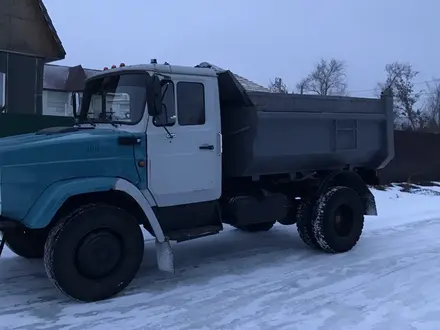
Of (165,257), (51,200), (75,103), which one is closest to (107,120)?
(75,103)

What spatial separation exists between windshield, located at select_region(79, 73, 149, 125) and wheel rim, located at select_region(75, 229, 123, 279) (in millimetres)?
1333

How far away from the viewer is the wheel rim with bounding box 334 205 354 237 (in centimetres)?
817

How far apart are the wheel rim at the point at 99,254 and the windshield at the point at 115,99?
1.33m

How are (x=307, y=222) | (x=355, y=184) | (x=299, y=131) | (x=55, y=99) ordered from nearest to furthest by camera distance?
(x=299, y=131) → (x=307, y=222) → (x=355, y=184) → (x=55, y=99)

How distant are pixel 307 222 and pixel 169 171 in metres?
2.68

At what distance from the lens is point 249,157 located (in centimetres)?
691

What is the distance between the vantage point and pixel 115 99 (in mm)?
6418

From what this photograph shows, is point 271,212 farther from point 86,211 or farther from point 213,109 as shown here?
point 86,211

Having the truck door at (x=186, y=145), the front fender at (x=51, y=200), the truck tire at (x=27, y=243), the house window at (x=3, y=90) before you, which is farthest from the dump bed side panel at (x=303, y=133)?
the house window at (x=3, y=90)

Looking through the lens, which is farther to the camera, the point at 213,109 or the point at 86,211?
the point at 213,109

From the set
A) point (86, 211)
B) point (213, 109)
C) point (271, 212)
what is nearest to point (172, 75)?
point (213, 109)

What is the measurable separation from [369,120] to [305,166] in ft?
4.97

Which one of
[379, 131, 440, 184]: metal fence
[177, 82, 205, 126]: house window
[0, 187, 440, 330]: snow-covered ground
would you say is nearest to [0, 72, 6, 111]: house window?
[0, 187, 440, 330]: snow-covered ground

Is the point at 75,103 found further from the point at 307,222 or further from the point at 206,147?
the point at 307,222
